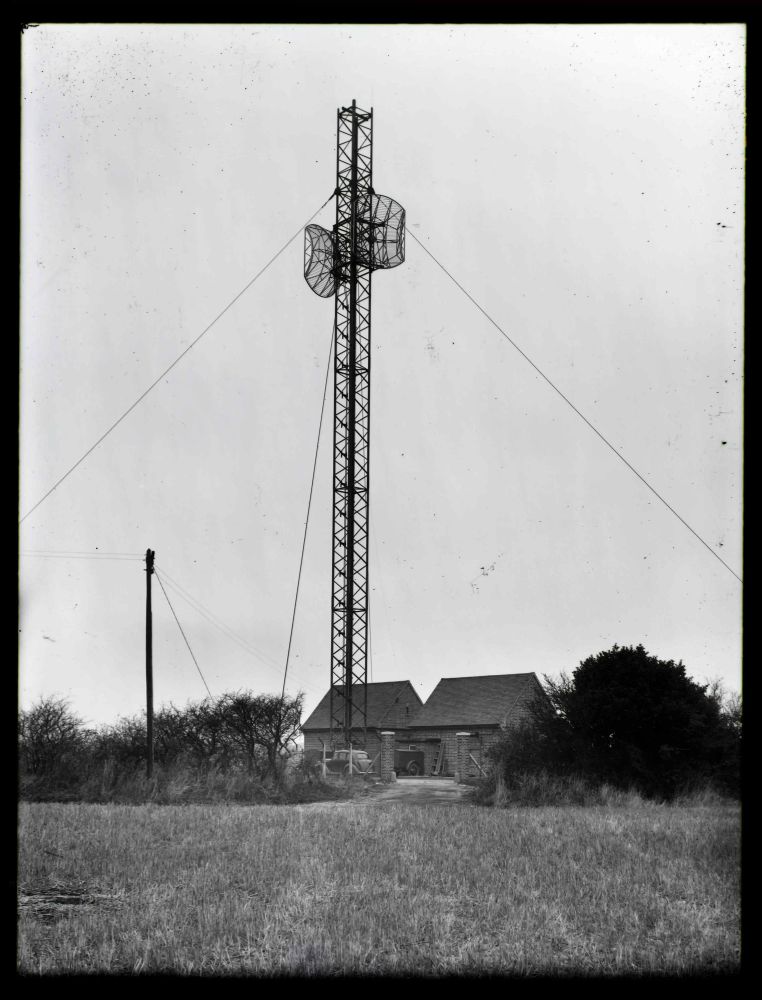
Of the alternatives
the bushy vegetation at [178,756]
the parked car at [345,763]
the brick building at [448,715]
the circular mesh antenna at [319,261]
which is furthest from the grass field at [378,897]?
the brick building at [448,715]

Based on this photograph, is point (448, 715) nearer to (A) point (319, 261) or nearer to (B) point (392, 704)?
(B) point (392, 704)

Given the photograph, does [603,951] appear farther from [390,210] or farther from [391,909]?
[390,210]

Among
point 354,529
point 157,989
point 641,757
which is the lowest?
point 641,757

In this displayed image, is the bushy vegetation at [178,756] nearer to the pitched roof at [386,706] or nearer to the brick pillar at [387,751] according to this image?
the brick pillar at [387,751]

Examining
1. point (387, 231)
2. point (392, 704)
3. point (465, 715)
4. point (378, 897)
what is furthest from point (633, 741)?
point (392, 704)

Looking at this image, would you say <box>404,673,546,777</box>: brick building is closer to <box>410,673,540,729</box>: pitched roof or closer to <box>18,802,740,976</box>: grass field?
<box>410,673,540,729</box>: pitched roof

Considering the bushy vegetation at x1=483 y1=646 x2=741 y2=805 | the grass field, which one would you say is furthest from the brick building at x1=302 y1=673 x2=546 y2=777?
the grass field

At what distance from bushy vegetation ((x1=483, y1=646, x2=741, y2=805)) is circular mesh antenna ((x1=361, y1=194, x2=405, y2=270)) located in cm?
1102

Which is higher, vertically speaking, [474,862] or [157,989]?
[157,989]

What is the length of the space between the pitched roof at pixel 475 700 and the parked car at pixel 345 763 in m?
9.94

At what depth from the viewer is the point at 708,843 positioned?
1093cm

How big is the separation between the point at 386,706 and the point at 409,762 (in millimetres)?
6462

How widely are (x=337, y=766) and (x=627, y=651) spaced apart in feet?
29.2

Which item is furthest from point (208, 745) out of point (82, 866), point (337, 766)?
point (82, 866)
